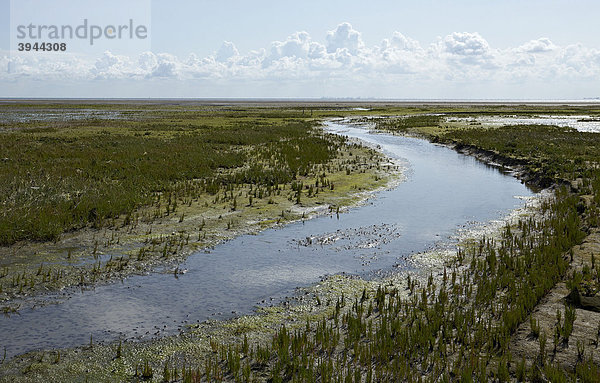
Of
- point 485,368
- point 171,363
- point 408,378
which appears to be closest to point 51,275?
point 171,363

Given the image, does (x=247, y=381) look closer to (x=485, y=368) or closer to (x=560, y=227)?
(x=485, y=368)

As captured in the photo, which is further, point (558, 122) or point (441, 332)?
point (558, 122)

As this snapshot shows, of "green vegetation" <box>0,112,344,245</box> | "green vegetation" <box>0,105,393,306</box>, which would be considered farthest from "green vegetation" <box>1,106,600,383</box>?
"green vegetation" <box>0,112,344,245</box>

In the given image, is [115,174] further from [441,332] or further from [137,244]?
[441,332]

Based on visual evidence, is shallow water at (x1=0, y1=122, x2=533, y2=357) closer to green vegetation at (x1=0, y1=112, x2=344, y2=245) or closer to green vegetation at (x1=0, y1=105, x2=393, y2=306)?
green vegetation at (x1=0, y1=105, x2=393, y2=306)

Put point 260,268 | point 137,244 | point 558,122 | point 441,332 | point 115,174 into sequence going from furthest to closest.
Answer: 1. point 558,122
2. point 115,174
3. point 137,244
4. point 260,268
5. point 441,332

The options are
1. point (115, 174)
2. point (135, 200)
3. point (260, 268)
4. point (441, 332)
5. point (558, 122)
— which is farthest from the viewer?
point (558, 122)

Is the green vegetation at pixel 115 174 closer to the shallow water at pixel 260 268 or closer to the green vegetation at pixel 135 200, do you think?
the green vegetation at pixel 135 200

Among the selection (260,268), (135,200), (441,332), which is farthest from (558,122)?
(441,332)
